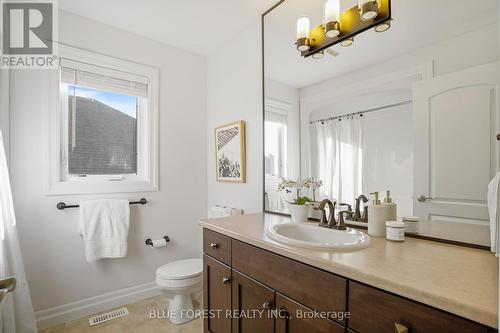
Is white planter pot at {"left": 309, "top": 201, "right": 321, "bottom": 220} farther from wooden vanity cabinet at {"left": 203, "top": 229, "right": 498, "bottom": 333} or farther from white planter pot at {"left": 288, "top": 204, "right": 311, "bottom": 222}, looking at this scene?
wooden vanity cabinet at {"left": 203, "top": 229, "right": 498, "bottom": 333}

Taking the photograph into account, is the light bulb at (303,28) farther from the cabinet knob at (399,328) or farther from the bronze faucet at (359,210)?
the cabinet knob at (399,328)

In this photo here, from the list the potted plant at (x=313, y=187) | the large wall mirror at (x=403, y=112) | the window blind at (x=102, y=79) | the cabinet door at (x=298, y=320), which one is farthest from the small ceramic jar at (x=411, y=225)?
the window blind at (x=102, y=79)

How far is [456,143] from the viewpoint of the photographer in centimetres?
106

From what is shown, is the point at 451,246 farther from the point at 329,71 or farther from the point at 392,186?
the point at 329,71

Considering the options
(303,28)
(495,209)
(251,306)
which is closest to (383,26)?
(303,28)

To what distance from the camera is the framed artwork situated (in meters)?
2.15

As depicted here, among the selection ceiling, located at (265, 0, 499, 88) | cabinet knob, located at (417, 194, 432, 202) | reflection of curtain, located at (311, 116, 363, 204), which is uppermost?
ceiling, located at (265, 0, 499, 88)

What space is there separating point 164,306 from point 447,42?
2599mm

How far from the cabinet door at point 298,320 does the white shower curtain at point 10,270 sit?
1.57 m

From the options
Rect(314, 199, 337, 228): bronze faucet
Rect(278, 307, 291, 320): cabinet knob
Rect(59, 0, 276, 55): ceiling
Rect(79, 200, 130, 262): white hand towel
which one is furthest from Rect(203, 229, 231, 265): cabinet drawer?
Rect(59, 0, 276, 55): ceiling

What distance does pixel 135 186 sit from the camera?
7.36ft

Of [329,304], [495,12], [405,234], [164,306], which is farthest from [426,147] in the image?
[164,306]

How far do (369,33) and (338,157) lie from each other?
0.69 metres

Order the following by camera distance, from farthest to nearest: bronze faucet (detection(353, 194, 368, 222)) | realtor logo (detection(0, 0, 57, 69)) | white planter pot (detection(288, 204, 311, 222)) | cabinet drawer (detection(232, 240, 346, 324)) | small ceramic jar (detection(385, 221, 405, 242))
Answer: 1. realtor logo (detection(0, 0, 57, 69))
2. white planter pot (detection(288, 204, 311, 222))
3. bronze faucet (detection(353, 194, 368, 222))
4. small ceramic jar (detection(385, 221, 405, 242))
5. cabinet drawer (detection(232, 240, 346, 324))
